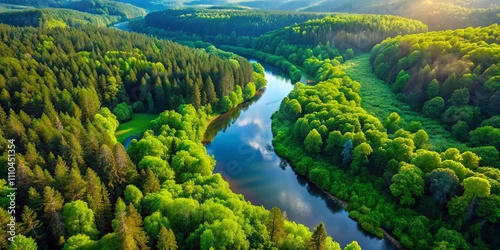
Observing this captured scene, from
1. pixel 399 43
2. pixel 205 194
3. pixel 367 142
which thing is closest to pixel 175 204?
pixel 205 194

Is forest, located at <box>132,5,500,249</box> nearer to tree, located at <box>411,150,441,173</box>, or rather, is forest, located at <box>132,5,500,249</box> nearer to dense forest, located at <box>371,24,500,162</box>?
tree, located at <box>411,150,441,173</box>

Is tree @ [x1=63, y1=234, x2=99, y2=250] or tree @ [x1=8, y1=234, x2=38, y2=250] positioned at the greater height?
tree @ [x1=8, y1=234, x2=38, y2=250]

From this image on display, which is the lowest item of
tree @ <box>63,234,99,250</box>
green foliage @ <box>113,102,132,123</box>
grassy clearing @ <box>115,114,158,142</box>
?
grassy clearing @ <box>115,114,158,142</box>

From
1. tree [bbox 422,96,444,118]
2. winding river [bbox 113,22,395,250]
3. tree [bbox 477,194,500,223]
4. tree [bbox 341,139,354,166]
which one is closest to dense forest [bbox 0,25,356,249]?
winding river [bbox 113,22,395,250]

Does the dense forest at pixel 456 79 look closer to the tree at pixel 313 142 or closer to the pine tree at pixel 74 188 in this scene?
the tree at pixel 313 142

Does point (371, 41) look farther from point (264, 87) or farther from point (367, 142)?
point (367, 142)

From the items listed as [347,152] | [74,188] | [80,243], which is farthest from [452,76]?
[80,243]
